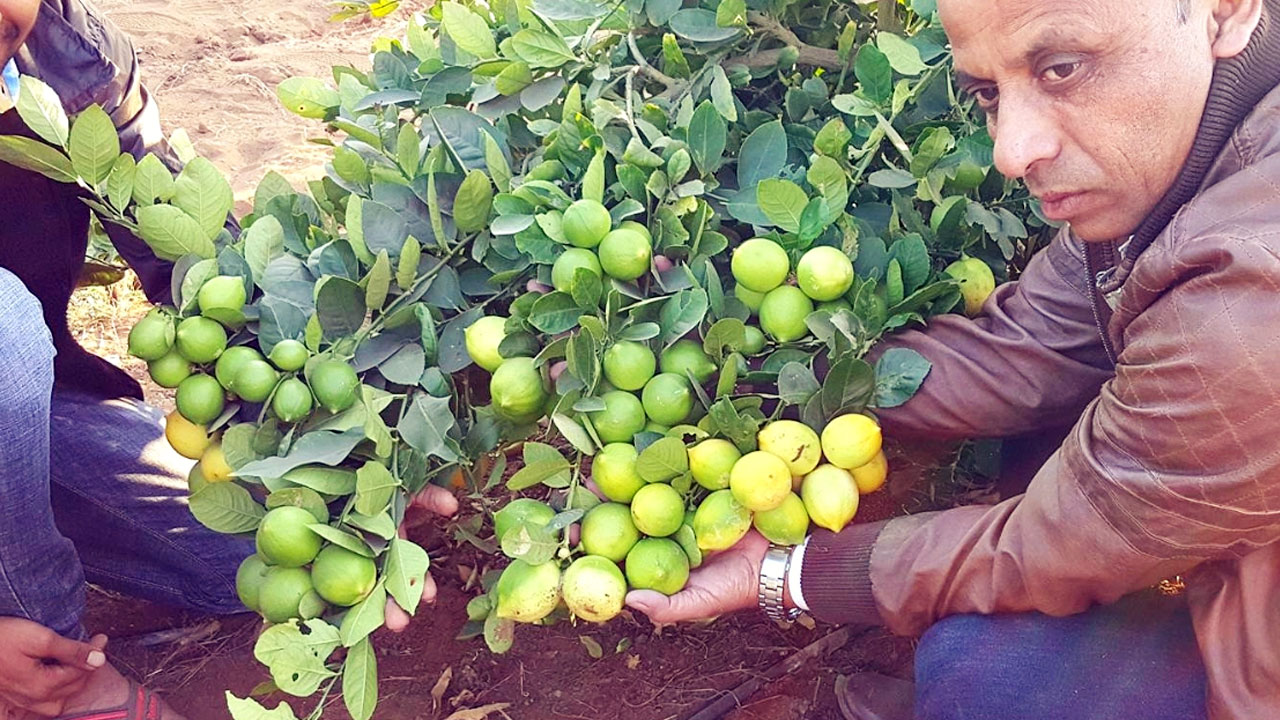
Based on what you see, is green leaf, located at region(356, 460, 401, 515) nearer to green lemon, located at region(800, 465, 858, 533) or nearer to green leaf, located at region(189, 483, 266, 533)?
green leaf, located at region(189, 483, 266, 533)

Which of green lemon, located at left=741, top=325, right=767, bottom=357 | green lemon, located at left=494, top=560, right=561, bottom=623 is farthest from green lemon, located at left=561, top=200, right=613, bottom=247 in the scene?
green lemon, located at left=494, top=560, right=561, bottom=623

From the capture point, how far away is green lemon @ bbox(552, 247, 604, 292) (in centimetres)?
157

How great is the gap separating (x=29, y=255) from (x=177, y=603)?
0.84 metres

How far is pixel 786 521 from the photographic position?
62.6 inches

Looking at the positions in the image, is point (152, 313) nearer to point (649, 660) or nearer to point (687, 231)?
point (687, 231)

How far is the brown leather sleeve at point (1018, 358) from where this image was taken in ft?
5.69

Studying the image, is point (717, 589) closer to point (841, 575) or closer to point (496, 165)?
point (841, 575)

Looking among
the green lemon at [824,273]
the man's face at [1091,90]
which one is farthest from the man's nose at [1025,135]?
the green lemon at [824,273]

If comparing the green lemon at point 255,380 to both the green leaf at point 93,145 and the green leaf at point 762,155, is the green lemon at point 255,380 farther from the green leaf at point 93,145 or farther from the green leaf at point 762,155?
the green leaf at point 762,155

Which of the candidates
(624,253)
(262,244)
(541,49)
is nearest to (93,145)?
(262,244)

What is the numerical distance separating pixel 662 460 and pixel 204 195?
0.91m

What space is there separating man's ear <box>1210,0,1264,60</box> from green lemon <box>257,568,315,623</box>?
135 cm

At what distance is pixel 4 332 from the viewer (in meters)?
1.71

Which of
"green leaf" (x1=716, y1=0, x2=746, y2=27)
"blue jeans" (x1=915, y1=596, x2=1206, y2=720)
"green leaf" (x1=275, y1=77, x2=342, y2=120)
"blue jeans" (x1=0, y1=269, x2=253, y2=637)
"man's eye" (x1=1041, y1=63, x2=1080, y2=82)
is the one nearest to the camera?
"man's eye" (x1=1041, y1=63, x2=1080, y2=82)
